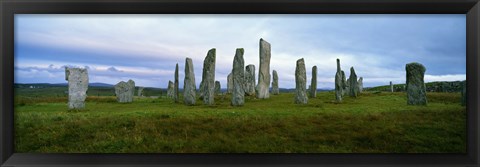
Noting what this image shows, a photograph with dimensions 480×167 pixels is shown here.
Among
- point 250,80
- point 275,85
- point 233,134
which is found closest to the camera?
point 233,134

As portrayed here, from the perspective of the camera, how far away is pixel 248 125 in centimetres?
528

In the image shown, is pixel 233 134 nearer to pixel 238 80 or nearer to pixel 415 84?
pixel 238 80

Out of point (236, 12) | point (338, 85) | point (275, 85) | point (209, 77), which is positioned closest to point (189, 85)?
point (209, 77)

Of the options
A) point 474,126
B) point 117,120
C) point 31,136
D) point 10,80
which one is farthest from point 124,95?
point 474,126

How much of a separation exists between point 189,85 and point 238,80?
1.52 m

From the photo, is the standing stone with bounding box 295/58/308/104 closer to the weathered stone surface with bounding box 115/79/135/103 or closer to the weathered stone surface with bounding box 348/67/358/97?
the weathered stone surface with bounding box 348/67/358/97

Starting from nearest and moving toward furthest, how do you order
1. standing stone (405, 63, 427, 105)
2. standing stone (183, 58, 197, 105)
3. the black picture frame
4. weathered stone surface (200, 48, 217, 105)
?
the black picture frame
standing stone (405, 63, 427, 105)
weathered stone surface (200, 48, 217, 105)
standing stone (183, 58, 197, 105)

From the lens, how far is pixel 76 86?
8.33 m

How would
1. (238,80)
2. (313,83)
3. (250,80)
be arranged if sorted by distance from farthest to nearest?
(250,80) < (313,83) < (238,80)

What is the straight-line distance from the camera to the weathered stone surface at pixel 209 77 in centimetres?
919

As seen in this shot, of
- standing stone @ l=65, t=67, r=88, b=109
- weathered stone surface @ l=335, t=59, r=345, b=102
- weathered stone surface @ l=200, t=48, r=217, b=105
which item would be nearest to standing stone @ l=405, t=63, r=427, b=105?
weathered stone surface @ l=335, t=59, r=345, b=102

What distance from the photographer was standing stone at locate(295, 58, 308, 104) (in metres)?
9.39

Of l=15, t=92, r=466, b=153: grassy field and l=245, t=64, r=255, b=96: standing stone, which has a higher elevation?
l=245, t=64, r=255, b=96: standing stone

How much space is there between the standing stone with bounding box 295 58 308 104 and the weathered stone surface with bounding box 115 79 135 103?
16.0ft
